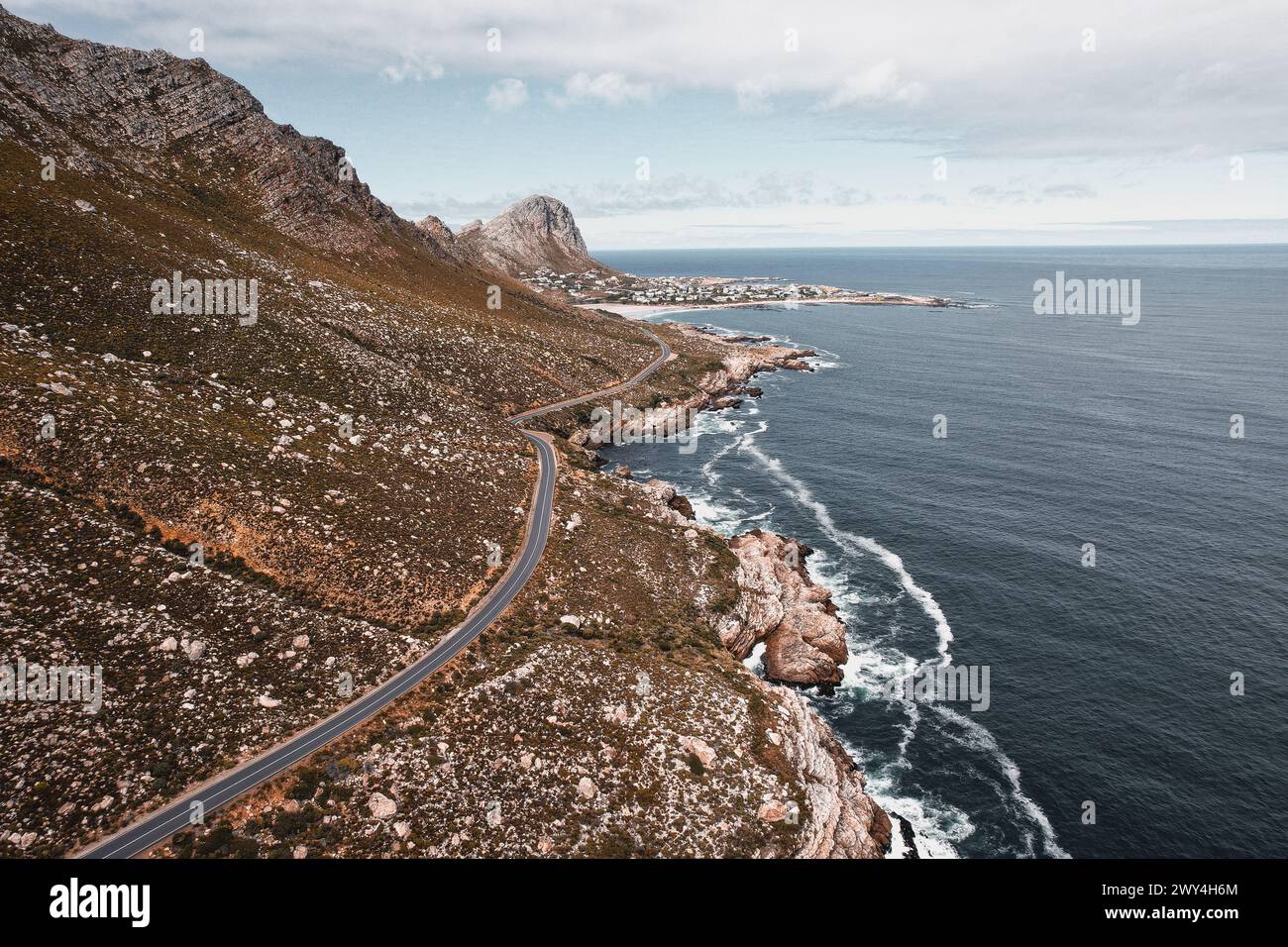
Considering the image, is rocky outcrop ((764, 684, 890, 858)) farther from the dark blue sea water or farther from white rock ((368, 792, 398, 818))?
white rock ((368, 792, 398, 818))

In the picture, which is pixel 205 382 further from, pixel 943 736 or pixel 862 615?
pixel 943 736

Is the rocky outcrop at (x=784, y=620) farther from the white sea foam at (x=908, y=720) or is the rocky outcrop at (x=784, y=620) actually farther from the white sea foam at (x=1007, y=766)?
the white sea foam at (x=1007, y=766)

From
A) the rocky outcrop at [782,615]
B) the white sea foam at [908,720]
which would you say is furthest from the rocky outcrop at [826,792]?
the rocky outcrop at [782,615]

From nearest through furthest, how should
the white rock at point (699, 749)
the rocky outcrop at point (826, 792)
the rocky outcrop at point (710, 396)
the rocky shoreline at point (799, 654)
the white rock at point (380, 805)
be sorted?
1. the white rock at point (380, 805)
2. the rocky outcrop at point (826, 792)
3. the rocky shoreline at point (799, 654)
4. the white rock at point (699, 749)
5. the rocky outcrop at point (710, 396)

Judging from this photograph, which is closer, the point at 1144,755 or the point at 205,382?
the point at 1144,755

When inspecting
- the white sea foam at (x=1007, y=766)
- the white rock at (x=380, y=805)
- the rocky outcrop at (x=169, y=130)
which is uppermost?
the rocky outcrop at (x=169, y=130)

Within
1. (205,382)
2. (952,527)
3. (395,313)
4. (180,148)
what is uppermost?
(180,148)

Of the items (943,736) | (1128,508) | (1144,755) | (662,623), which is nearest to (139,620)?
(662,623)
